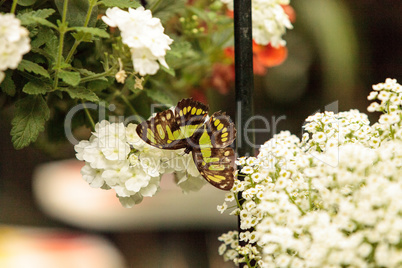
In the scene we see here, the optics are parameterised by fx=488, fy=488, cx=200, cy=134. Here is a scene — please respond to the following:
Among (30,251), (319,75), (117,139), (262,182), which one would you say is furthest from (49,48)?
(319,75)

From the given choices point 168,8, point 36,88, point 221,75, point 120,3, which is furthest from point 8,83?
point 221,75

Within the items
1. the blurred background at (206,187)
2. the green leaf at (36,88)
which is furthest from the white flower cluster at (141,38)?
the blurred background at (206,187)

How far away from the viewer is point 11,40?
47cm

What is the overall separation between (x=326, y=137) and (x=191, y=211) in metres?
1.15

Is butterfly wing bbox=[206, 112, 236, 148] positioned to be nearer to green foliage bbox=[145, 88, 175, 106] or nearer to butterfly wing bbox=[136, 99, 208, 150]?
butterfly wing bbox=[136, 99, 208, 150]

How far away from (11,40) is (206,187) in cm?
124

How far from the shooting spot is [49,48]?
1.90 ft

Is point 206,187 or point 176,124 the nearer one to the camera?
point 176,124

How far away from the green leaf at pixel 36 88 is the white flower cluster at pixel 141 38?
0.11 metres

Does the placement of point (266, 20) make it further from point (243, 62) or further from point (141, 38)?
point (141, 38)

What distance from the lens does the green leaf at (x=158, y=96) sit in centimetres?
73

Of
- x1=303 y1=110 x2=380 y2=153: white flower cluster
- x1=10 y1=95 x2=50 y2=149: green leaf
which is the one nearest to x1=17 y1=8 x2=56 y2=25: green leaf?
x1=10 y1=95 x2=50 y2=149: green leaf

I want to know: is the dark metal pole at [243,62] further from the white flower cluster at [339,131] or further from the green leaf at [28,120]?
the green leaf at [28,120]

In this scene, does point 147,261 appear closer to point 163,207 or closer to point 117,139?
point 163,207
